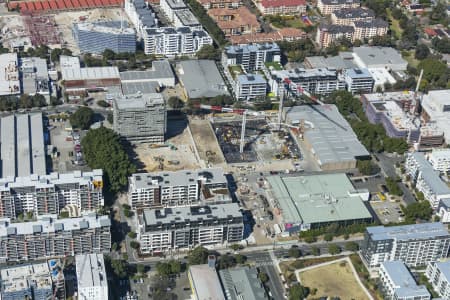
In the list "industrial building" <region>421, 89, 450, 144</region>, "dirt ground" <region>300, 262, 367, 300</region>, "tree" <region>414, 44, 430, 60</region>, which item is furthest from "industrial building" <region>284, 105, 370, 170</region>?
"tree" <region>414, 44, 430, 60</region>

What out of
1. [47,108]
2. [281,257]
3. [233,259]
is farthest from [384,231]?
[47,108]

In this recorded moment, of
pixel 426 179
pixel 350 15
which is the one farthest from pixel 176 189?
pixel 350 15

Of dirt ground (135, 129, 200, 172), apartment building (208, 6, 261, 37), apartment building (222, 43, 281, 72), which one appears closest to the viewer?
dirt ground (135, 129, 200, 172)

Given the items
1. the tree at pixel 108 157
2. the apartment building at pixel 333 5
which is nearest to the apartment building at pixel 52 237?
the tree at pixel 108 157

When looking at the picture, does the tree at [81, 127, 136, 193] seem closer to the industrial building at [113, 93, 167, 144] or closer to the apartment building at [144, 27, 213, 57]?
the industrial building at [113, 93, 167, 144]

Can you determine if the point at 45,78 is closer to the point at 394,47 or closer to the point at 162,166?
the point at 162,166
